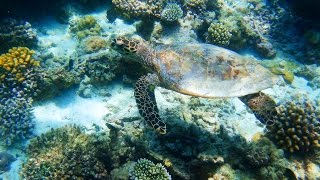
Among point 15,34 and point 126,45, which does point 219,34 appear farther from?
point 15,34

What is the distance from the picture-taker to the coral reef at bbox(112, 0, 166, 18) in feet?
25.4

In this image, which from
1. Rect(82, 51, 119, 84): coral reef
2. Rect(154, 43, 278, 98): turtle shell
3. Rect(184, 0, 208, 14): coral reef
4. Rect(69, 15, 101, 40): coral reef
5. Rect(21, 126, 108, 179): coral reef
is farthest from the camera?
Rect(184, 0, 208, 14): coral reef

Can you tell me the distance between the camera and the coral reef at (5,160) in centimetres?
535

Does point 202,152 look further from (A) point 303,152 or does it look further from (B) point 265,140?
(A) point 303,152

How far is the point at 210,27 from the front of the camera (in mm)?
7664

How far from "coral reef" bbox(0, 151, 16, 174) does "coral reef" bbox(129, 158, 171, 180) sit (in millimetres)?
2648

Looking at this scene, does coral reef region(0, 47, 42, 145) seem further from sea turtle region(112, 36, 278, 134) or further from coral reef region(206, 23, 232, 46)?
coral reef region(206, 23, 232, 46)

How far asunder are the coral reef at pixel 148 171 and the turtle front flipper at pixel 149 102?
572mm

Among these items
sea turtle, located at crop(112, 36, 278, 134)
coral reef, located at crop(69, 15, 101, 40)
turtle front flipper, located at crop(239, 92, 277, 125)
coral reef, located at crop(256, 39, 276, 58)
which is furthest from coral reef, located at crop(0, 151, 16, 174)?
coral reef, located at crop(256, 39, 276, 58)

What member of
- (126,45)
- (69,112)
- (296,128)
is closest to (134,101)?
(126,45)

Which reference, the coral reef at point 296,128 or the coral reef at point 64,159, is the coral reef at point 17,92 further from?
the coral reef at point 296,128

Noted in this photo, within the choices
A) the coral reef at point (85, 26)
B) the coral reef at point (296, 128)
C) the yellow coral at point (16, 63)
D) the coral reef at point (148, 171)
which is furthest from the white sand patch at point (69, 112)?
the coral reef at point (296, 128)

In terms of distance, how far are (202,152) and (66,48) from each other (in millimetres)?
5131

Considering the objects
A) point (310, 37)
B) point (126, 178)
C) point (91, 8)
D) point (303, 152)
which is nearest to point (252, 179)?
point (303, 152)
